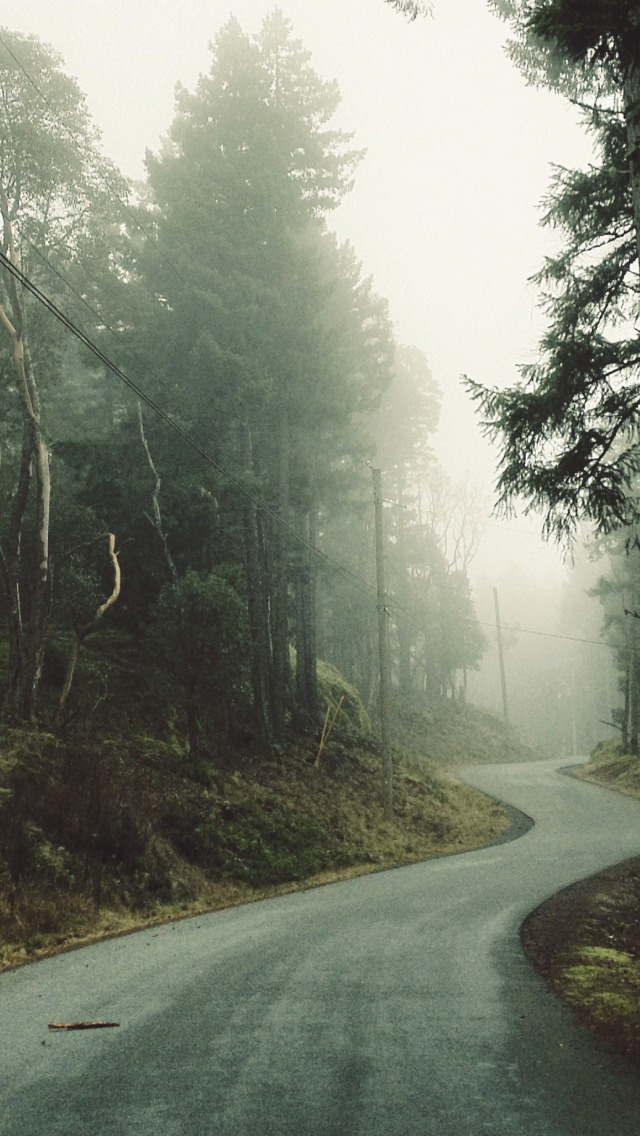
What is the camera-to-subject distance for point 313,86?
22875 millimetres

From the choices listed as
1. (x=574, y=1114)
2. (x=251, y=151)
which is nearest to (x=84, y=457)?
(x=251, y=151)

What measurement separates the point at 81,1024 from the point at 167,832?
6.71 metres

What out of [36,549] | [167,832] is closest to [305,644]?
[36,549]

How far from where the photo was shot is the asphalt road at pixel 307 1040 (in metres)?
3.46

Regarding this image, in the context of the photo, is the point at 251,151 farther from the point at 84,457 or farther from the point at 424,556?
the point at 424,556

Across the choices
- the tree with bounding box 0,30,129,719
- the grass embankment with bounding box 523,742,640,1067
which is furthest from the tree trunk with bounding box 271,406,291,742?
the grass embankment with bounding box 523,742,640,1067

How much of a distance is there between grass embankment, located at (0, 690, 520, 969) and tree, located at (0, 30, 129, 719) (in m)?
2.41

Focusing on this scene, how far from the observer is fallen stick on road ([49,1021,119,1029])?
473cm

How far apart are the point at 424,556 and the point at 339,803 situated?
104 feet

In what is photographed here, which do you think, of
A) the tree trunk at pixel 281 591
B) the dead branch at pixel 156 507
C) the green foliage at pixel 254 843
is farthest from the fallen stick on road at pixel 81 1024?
the tree trunk at pixel 281 591

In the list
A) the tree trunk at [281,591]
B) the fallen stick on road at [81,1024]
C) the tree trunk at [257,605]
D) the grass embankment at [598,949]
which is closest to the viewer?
the fallen stick on road at [81,1024]

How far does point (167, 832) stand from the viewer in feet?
37.1

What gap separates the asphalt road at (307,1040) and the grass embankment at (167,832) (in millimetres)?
1147

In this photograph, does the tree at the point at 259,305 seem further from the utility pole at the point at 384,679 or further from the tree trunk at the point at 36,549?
the tree trunk at the point at 36,549
